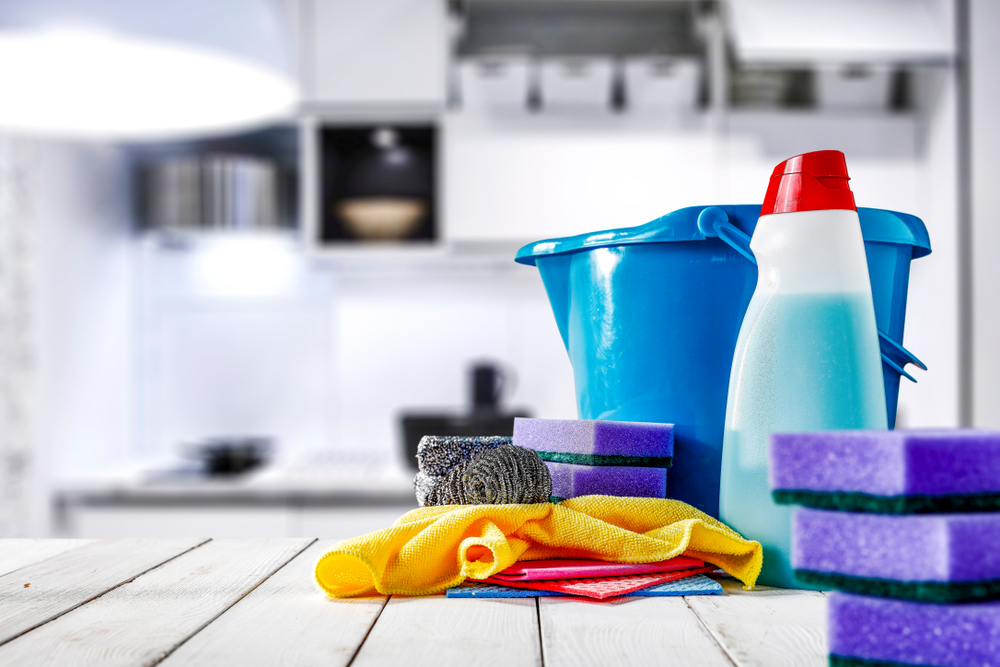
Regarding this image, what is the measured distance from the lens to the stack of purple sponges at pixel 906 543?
0.95ft

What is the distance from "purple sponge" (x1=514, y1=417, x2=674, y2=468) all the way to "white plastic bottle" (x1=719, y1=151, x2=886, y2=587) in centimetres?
6

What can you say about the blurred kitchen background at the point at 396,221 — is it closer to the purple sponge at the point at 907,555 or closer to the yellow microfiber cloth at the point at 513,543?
the yellow microfiber cloth at the point at 513,543

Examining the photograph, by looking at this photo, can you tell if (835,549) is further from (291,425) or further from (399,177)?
(291,425)

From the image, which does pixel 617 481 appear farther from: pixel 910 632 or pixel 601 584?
pixel 910 632

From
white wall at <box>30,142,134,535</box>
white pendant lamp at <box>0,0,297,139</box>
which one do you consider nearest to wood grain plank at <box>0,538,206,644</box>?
white pendant lamp at <box>0,0,297,139</box>

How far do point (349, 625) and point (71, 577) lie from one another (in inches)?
8.6

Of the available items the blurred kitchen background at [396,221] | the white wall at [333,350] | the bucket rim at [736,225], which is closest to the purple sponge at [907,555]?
the bucket rim at [736,225]

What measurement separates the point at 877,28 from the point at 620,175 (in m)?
0.71

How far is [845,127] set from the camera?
6.81 feet

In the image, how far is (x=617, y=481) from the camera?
0.52 metres

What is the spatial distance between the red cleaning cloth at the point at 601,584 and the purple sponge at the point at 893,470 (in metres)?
0.14

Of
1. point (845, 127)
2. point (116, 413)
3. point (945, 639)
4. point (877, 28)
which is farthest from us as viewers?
point (116, 413)

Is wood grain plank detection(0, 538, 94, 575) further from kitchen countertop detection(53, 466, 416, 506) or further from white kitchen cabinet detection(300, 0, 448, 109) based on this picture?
white kitchen cabinet detection(300, 0, 448, 109)

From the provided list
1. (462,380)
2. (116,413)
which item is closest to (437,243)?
(462,380)
